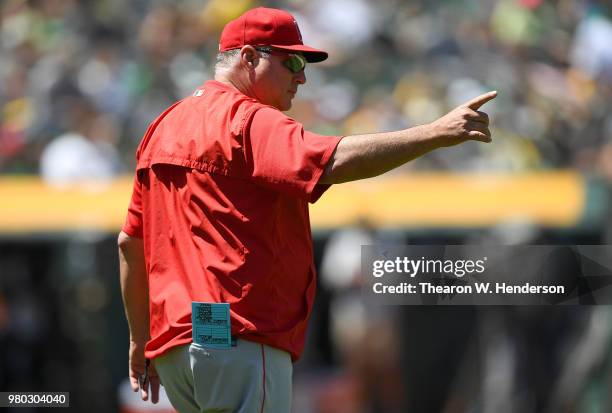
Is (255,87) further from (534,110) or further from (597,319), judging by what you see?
(534,110)

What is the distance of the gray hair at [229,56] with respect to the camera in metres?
2.99

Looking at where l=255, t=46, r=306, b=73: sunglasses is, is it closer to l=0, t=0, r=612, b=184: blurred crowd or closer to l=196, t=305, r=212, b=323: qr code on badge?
l=196, t=305, r=212, b=323: qr code on badge

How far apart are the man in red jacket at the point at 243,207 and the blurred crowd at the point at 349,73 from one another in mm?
4339

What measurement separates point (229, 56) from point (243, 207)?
0.50 m

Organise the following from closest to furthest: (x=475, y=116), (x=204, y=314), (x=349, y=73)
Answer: (x=475, y=116) < (x=204, y=314) < (x=349, y=73)

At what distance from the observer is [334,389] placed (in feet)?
19.1

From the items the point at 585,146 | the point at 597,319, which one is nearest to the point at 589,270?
the point at 597,319

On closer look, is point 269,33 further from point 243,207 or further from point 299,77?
point 243,207

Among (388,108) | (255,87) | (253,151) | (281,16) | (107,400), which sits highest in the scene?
(388,108)

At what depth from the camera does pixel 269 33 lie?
2.97 meters

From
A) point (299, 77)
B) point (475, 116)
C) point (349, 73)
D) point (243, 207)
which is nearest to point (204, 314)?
point (243, 207)

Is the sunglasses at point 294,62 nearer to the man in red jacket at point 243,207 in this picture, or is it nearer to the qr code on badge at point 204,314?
the man in red jacket at point 243,207

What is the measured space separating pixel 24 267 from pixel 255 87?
352cm

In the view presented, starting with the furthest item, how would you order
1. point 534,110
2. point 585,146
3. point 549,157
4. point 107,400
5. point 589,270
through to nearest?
point 534,110
point 549,157
point 585,146
point 107,400
point 589,270
